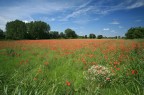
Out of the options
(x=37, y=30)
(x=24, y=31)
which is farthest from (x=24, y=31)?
(x=37, y=30)

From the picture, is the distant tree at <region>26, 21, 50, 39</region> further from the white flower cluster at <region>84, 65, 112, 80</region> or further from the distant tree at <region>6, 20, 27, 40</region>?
the white flower cluster at <region>84, 65, 112, 80</region>

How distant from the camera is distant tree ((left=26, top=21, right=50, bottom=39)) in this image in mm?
61350

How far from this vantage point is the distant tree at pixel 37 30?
6135 centimetres

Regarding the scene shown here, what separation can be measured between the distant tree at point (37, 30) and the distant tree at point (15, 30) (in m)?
5.12

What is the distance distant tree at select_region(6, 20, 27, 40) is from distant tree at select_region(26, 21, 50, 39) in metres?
5.12

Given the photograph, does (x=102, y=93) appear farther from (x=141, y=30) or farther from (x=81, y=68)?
(x=141, y=30)

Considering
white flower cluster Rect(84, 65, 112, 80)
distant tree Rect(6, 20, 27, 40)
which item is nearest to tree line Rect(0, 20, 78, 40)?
distant tree Rect(6, 20, 27, 40)

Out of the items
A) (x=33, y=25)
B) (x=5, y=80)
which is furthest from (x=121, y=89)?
(x=33, y=25)

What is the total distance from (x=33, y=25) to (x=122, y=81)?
64.8 m

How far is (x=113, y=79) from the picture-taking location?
4910 millimetres

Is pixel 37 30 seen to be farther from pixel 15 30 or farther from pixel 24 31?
pixel 15 30

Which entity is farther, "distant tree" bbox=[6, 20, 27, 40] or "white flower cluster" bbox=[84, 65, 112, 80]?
"distant tree" bbox=[6, 20, 27, 40]

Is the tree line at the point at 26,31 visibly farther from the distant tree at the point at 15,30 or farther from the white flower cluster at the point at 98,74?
the white flower cluster at the point at 98,74

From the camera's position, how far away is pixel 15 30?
54.8m
